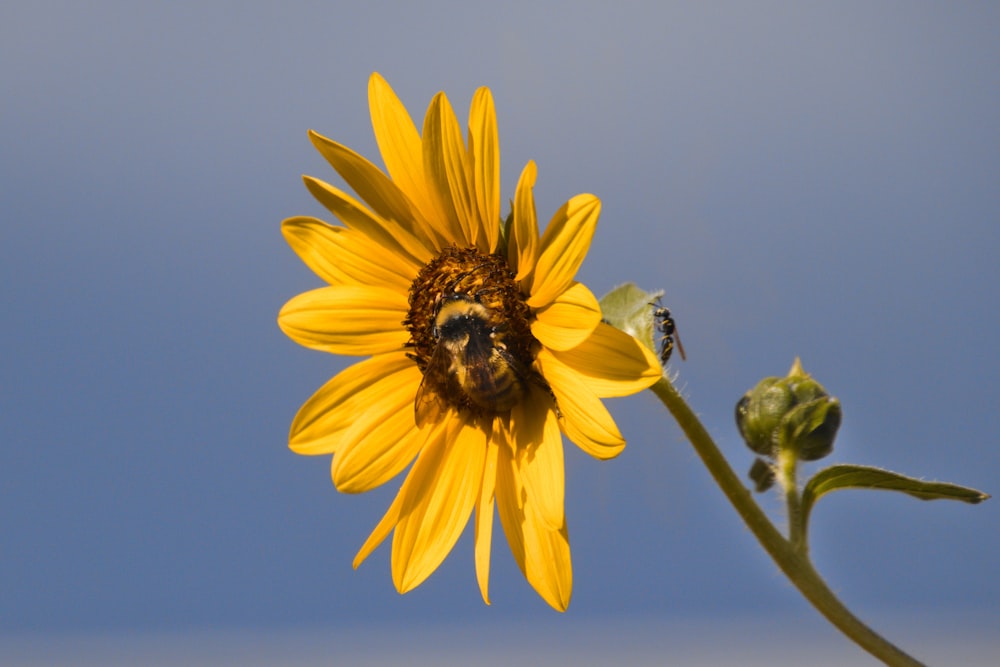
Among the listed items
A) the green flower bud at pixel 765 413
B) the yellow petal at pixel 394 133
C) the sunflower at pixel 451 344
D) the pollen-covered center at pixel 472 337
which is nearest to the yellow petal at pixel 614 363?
the sunflower at pixel 451 344

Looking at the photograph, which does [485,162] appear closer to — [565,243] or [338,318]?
[565,243]

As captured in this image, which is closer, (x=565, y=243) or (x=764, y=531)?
(x=565, y=243)

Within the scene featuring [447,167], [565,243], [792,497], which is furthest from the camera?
[792,497]

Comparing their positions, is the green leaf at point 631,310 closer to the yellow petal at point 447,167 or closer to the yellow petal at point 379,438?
the yellow petal at point 447,167

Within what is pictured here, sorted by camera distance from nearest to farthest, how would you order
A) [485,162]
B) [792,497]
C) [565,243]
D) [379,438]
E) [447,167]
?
[565,243] < [485,162] < [447,167] < [379,438] < [792,497]

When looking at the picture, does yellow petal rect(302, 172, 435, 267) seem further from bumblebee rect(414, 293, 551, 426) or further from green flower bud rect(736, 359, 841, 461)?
green flower bud rect(736, 359, 841, 461)

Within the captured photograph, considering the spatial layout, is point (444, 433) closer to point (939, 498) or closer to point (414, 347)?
point (414, 347)

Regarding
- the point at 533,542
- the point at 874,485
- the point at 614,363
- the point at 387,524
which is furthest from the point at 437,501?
the point at 874,485
